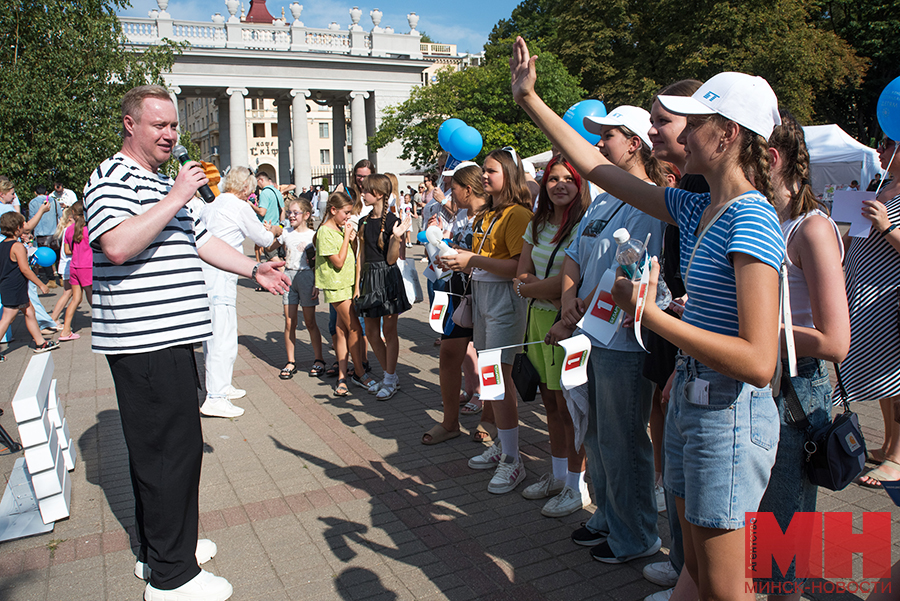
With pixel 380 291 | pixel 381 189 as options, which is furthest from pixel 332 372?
pixel 381 189

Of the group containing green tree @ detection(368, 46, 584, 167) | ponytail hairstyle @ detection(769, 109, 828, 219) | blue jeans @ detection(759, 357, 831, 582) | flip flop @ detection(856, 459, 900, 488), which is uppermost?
green tree @ detection(368, 46, 584, 167)

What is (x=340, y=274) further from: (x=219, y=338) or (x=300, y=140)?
(x=300, y=140)

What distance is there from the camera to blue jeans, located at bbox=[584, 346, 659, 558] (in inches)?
121

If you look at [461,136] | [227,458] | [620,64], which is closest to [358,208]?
[461,136]

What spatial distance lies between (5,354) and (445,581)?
8.67 metres

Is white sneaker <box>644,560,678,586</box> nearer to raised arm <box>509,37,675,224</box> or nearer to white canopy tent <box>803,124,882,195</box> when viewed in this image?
raised arm <box>509,37,675,224</box>

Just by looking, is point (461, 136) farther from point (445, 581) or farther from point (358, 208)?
point (445, 581)

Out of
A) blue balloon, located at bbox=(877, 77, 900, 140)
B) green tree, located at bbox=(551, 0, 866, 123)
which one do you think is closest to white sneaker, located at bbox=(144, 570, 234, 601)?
blue balloon, located at bbox=(877, 77, 900, 140)

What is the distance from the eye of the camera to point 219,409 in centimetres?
597

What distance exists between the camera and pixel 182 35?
4269 cm

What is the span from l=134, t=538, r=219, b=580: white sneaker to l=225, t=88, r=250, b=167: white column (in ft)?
141

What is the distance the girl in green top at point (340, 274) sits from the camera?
6684mm

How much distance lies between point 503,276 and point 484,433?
152cm

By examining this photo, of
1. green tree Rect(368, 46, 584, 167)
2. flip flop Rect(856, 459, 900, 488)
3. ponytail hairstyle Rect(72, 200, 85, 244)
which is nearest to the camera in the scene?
flip flop Rect(856, 459, 900, 488)
